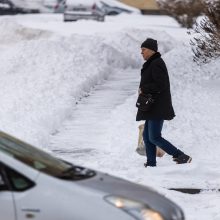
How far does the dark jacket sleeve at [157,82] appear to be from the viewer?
882 cm

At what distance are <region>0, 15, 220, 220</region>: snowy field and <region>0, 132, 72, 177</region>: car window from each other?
2.00 meters

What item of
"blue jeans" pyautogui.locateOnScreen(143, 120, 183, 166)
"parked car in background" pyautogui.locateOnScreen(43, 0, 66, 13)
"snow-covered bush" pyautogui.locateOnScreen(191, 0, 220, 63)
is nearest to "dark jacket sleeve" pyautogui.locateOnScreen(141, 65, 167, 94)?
"blue jeans" pyautogui.locateOnScreen(143, 120, 183, 166)

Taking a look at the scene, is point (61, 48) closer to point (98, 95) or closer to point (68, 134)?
point (98, 95)

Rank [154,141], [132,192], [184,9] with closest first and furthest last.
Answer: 1. [132,192]
2. [154,141]
3. [184,9]

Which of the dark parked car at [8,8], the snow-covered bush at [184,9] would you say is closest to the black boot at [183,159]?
the snow-covered bush at [184,9]

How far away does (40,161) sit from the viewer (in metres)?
5.65

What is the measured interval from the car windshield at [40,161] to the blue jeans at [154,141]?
318 centimetres

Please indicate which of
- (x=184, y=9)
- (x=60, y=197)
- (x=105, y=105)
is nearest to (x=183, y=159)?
(x=60, y=197)

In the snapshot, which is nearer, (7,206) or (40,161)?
(7,206)

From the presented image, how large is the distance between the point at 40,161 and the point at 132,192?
749 mm

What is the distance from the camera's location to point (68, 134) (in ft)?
38.8

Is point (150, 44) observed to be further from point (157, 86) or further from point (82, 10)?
point (82, 10)

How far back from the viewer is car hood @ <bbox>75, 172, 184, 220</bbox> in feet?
17.5

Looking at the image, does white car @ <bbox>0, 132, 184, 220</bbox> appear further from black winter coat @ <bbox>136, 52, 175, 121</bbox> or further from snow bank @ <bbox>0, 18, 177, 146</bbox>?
snow bank @ <bbox>0, 18, 177, 146</bbox>
